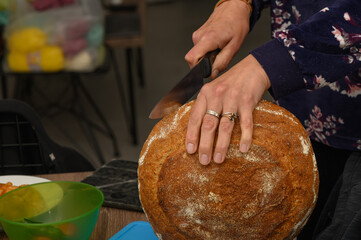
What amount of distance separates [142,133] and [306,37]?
10.0 ft

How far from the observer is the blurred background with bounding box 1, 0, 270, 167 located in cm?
353

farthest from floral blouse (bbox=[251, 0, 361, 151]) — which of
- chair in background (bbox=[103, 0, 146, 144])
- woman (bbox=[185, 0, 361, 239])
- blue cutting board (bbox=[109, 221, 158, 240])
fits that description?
chair in background (bbox=[103, 0, 146, 144])

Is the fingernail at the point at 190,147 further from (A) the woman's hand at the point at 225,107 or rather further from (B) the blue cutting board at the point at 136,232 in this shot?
(B) the blue cutting board at the point at 136,232

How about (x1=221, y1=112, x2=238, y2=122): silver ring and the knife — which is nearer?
(x1=221, y1=112, x2=238, y2=122): silver ring

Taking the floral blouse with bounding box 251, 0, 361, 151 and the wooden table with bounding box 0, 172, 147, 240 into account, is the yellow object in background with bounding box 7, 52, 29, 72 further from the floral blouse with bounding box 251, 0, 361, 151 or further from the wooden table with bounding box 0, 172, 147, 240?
the floral blouse with bounding box 251, 0, 361, 151

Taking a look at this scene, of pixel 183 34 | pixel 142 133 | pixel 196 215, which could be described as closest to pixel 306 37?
pixel 196 215

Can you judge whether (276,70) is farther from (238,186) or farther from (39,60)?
(39,60)

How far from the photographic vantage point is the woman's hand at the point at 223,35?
1.13 m

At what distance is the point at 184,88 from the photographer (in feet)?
3.64

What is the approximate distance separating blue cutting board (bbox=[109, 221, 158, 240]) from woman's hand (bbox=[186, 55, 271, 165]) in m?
0.29

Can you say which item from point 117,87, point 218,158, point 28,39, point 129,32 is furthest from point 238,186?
point 117,87

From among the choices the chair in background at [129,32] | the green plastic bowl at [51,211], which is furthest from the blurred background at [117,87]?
the green plastic bowl at [51,211]

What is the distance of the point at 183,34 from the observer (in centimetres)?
646

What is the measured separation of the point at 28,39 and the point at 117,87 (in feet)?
7.72
